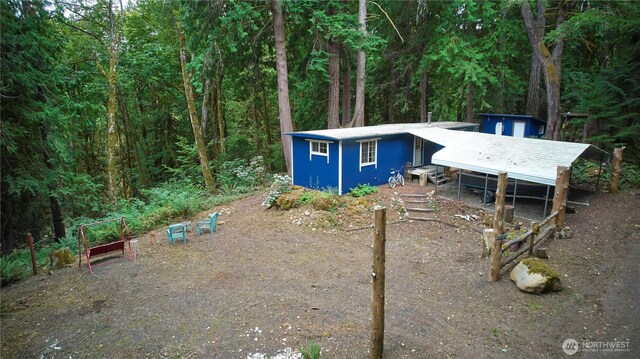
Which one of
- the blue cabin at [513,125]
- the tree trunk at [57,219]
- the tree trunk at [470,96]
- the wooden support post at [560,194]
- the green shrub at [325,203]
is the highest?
the tree trunk at [470,96]

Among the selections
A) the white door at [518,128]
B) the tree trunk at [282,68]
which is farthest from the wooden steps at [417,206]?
the white door at [518,128]

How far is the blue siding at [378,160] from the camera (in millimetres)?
12719

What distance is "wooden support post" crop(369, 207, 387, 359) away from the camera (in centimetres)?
459

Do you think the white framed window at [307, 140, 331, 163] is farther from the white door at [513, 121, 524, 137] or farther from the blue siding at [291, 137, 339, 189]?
the white door at [513, 121, 524, 137]

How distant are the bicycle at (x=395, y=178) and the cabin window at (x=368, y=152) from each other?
3.35 feet

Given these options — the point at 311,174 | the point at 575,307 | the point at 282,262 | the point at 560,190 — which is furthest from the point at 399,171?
the point at 575,307

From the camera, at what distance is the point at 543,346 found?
204 inches

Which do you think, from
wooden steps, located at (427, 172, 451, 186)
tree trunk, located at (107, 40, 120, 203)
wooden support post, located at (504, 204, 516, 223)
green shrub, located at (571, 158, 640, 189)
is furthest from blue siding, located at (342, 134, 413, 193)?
tree trunk, located at (107, 40, 120, 203)

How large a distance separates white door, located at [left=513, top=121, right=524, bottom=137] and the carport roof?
601 cm

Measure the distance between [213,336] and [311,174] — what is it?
28.1 ft

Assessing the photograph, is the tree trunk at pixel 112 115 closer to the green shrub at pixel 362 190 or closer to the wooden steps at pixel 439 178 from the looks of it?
the green shrub at pixel 362 190

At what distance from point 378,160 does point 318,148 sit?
2.51 m

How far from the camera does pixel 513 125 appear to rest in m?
19.5

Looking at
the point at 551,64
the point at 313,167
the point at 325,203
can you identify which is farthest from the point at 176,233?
the point at 551,64
